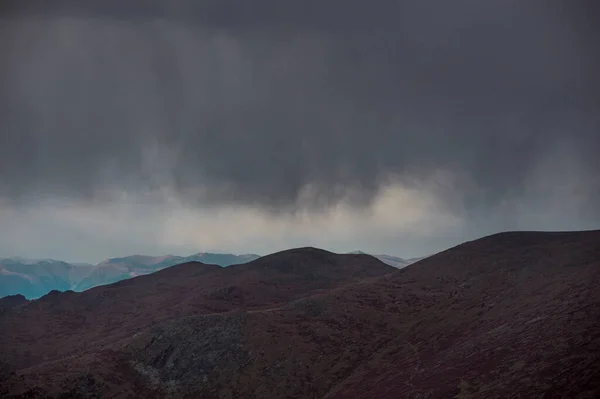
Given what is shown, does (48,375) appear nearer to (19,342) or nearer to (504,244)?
(19,342)

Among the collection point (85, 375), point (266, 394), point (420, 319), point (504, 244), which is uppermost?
point (504, 244)

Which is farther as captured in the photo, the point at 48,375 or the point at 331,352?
the point at 331,352

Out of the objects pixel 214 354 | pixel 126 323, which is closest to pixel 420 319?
pixel 214 354

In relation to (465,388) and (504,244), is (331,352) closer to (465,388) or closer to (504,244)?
(465,388)

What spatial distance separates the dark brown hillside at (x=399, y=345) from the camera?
6378cm

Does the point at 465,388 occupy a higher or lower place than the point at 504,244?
lower

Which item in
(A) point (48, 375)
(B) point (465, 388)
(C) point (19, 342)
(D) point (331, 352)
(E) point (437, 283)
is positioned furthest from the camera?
(C) point (19, 342)

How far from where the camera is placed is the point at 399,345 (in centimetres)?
10769

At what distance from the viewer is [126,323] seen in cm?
17550

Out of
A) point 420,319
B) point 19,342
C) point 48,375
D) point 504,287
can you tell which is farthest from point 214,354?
point 19,342

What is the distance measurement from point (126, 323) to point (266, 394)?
98.7 metres

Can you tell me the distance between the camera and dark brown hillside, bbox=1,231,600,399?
6378cm

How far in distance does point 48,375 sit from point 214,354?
38.6m

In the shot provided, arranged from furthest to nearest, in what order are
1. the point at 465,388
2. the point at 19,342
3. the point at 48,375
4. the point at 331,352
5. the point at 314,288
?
1. the point at 314,288
2. the point at 19,342
3. the point at 331,352
4. the point at 48,375
5. the point at 465,388
